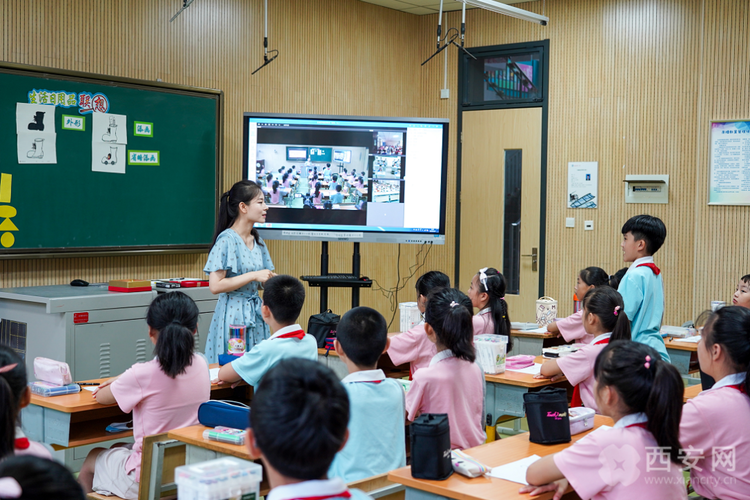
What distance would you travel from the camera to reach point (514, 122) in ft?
22.9

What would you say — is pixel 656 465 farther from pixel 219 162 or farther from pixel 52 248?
pixel 219 162

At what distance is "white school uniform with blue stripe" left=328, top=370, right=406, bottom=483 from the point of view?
2369 millimetres

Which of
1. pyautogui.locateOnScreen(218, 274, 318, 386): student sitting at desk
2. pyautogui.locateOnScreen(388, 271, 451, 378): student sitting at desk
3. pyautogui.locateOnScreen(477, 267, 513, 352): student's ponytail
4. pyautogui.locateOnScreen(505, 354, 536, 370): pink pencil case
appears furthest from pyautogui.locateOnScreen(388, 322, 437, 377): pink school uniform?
pyautogui.locateOnScreen(218, 274, 318, 386): student sitting at desk

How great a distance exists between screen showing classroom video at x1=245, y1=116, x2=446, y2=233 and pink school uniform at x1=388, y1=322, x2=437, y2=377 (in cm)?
184

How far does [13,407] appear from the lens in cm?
165

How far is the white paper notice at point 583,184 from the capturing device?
662 centimetres

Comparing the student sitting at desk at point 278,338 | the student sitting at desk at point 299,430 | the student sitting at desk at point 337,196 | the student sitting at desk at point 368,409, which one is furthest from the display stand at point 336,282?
the student sitting at desk at point 299,430

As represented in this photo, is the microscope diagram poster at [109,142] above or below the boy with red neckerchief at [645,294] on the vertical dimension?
above

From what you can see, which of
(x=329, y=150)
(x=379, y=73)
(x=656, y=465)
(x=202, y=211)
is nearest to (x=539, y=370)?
(x=656, y=465)

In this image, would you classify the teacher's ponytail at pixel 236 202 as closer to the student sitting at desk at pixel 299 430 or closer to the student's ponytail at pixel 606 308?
the student's ponytail at pixel 606 308

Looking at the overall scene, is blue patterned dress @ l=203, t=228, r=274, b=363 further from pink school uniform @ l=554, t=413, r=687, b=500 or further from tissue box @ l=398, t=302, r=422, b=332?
pink school uniform @ l=554, t=413, r=687, b=500

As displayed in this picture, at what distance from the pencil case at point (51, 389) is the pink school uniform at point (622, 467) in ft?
6.64

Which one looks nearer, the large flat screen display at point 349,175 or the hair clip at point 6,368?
the hair clip at point 6,368

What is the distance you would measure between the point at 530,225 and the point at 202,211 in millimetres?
3008
